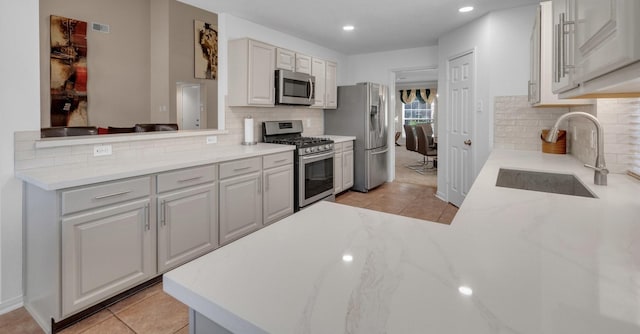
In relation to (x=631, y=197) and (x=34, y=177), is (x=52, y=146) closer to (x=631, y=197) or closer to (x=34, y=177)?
(x=34, y=177)

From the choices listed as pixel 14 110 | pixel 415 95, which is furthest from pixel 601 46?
pixel 415 95

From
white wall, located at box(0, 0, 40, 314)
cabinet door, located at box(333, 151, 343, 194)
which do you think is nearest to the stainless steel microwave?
cabinet door, located at box(333, 151, 343, 194)

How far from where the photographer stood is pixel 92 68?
16.4ft

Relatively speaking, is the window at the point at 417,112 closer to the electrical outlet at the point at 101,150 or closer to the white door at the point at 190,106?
the white door at the point at 190,106

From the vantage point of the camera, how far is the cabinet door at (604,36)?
0.59 meters

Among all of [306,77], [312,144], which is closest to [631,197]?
[312,144]

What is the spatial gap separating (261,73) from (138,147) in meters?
1.58

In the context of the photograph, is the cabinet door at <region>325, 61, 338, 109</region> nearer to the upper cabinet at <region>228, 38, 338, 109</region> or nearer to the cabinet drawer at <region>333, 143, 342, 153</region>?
the cabinet drawer at <region>333, 143, 342, 153</region>

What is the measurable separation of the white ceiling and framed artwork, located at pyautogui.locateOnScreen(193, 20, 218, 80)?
1075mm

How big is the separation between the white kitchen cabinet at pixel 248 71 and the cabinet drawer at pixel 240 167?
812mm

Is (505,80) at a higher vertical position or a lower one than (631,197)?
higher

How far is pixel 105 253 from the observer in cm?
207

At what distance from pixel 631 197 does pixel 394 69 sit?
15.5 ft

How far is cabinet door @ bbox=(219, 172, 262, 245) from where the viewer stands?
115 inches
